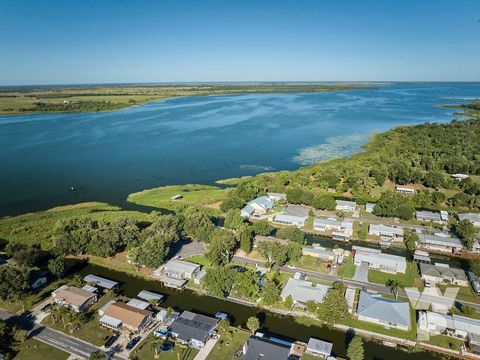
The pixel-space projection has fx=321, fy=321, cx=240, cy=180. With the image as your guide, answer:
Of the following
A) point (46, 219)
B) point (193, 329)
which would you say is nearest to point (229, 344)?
point (193, 329)

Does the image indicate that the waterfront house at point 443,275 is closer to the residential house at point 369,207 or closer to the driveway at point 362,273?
the driveway at point 362,273

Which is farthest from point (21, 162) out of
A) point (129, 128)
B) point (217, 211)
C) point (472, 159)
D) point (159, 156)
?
point (472, 159)

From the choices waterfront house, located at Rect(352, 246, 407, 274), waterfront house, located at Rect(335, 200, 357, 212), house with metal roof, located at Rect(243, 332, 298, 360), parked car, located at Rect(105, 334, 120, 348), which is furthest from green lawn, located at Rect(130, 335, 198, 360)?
waterfront house, located at Rect(335, 200, 357, 212)

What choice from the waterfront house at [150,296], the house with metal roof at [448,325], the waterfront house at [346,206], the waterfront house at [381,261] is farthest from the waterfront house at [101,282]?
the waterfront house at [346,206]

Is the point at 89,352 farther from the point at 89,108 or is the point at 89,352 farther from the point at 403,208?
the point at 89,108

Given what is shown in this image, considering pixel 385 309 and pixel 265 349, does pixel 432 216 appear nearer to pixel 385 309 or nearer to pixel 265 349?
pixel 385 309
